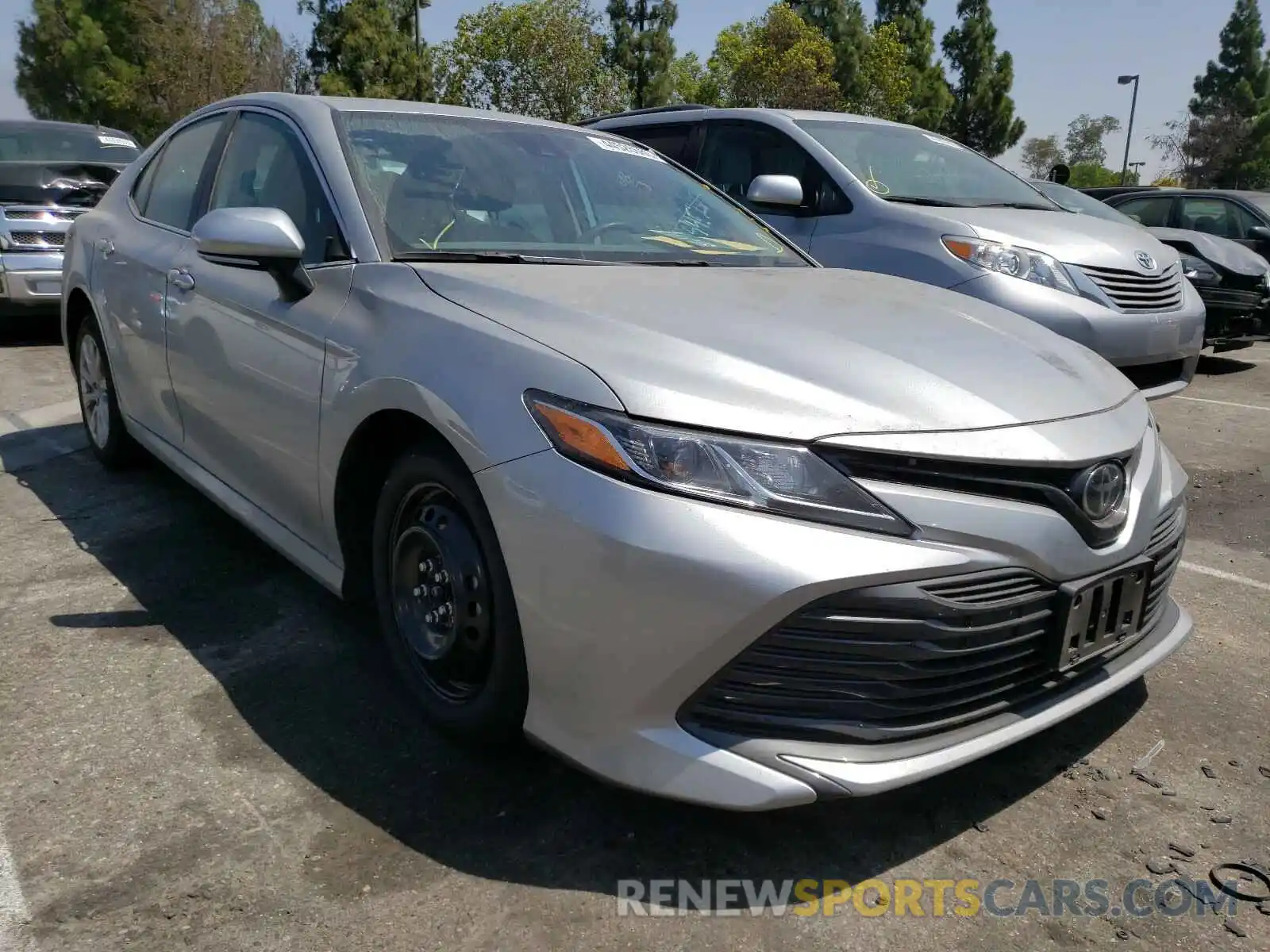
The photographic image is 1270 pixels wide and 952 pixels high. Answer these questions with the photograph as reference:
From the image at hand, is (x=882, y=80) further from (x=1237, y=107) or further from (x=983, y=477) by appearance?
(x=983, y=477)

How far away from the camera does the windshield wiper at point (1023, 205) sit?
19.2 feet

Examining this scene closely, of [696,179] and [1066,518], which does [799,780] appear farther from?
[696,179]

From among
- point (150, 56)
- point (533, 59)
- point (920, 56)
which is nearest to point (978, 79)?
point (920, 56)

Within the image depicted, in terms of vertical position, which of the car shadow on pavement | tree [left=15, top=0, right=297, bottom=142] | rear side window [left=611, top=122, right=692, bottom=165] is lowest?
the car shadow on pavement

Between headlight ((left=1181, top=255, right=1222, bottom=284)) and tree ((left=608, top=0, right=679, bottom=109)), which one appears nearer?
headlight ((left=1181, top=255, right=1222, bottom=284))

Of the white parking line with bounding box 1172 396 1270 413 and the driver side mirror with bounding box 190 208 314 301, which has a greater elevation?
the driver side mirror with bounding box 190 208 314 301

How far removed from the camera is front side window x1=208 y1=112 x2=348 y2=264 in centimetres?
293

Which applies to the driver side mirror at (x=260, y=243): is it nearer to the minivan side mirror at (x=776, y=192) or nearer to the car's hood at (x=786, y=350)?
the car's hood at (x=786, y=350)

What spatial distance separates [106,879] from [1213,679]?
285 cm

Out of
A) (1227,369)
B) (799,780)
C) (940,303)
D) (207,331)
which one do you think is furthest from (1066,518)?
(1227,369)

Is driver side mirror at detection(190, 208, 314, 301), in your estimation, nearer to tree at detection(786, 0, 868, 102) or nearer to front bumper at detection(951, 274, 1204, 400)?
front bumper at detection(951, 274, 1204, 400)

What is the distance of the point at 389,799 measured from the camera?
2.35 metres

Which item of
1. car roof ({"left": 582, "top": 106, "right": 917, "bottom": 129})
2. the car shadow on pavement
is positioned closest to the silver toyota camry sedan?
the car shadow on pavement

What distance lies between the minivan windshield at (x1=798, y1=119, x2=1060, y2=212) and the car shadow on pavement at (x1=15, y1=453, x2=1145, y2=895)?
3.59m
